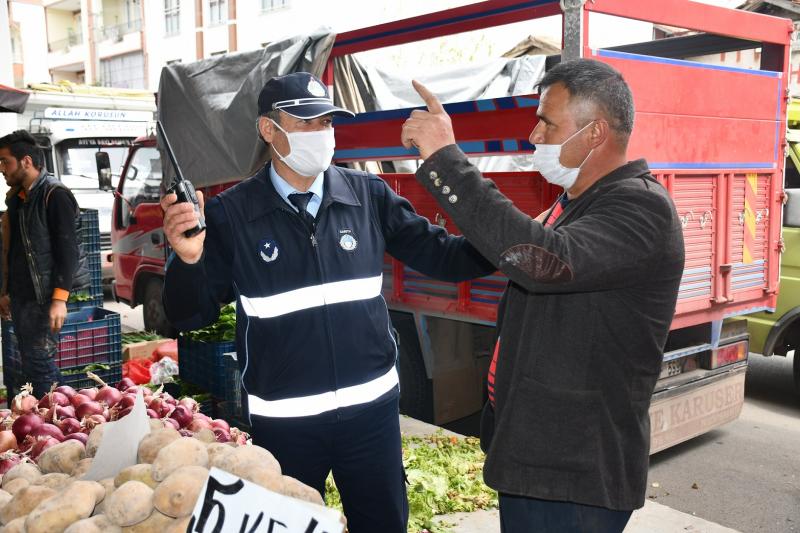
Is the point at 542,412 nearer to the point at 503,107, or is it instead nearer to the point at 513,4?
the point at 503,107

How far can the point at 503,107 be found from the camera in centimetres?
464

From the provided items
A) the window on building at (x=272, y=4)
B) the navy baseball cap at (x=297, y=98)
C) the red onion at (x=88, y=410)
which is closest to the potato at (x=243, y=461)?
the navy baseball cap at (x=297, y=98)

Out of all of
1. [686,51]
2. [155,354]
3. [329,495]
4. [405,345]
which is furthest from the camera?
[155,354]

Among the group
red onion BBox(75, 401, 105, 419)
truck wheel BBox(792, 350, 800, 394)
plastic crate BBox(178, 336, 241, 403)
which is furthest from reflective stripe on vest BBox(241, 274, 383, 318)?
truck wheel BBox(792, 350, 800, 394)

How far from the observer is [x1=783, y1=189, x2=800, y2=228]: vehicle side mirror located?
253 inches

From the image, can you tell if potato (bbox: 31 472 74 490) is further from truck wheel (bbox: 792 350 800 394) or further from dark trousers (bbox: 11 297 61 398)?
truck wheel (bbox: 792 350 800 394)

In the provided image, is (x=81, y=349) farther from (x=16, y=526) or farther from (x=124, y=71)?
(x=124, y=71)

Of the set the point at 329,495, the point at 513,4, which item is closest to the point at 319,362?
the point at 329,495

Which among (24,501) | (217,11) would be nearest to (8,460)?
(24,501)

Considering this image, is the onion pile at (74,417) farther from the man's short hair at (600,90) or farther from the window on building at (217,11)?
the window on building at (217,11)

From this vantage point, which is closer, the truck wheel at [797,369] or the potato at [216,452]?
the potato at [216,452]

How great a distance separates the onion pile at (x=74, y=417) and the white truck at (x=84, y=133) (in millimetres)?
10202

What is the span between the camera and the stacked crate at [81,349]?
618 cm

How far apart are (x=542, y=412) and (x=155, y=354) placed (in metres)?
5.92
